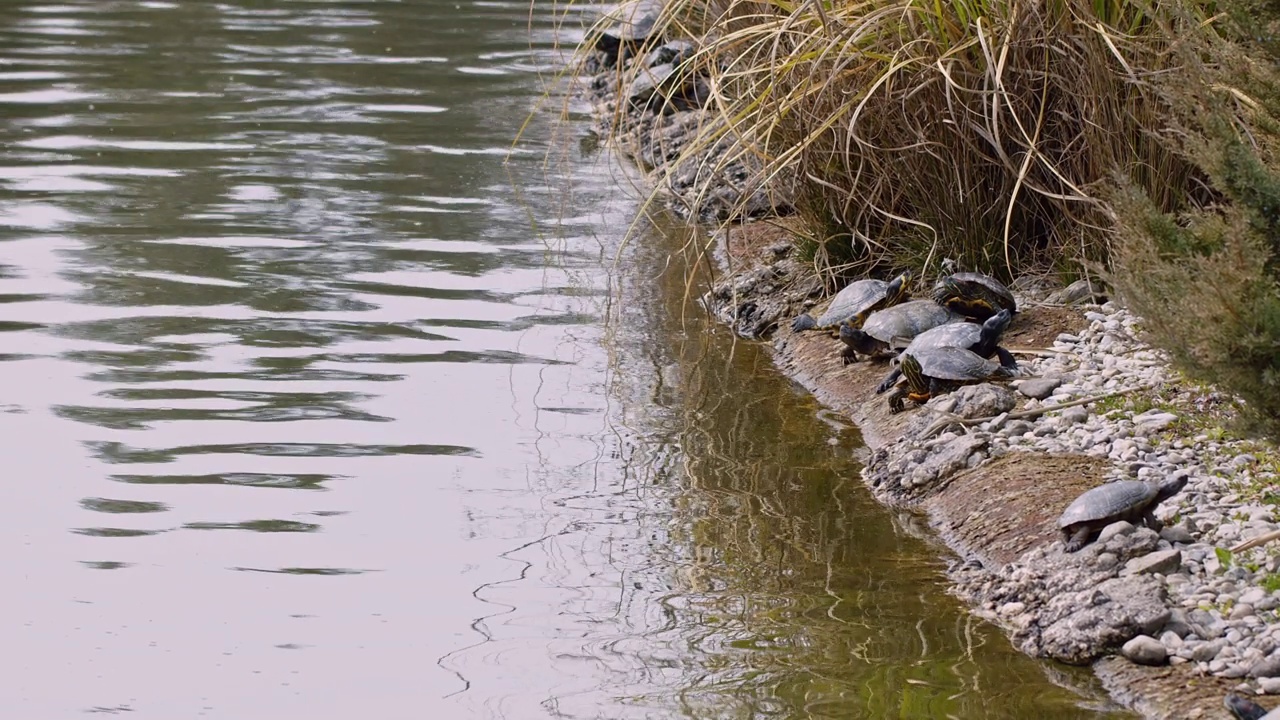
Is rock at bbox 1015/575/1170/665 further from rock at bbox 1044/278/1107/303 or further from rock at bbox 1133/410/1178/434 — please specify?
rock at bbox 1044/278/1107/303

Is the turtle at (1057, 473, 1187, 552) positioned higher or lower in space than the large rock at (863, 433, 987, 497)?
higher

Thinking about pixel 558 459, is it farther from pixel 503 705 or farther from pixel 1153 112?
pixel 1153 112

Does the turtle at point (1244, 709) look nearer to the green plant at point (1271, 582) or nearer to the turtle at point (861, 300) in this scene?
the green plant at point (1271, 582)

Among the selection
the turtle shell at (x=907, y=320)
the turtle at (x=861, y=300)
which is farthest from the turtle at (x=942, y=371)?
the turtle at (x=861, y=300)

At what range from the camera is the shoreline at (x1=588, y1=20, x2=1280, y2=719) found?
131 inches

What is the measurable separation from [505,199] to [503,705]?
513cm

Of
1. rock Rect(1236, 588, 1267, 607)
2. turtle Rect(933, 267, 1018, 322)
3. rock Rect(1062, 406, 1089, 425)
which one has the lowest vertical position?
rock Rect(1062, 406, 1089, 425)

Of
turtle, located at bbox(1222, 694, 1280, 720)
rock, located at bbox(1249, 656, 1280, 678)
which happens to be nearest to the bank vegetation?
rock, located at bbox(1249, 656, 1280, 678)

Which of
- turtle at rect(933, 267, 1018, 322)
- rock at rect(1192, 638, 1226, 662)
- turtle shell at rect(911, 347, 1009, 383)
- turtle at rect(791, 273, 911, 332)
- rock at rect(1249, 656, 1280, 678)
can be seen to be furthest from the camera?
turtle at rect(791, 273, 911, 332)

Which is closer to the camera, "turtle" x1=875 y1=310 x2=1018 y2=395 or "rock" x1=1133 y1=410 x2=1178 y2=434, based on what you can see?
"rock" x1=1133 y1=410 x2=1178 y2=434

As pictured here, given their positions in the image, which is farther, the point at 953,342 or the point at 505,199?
the point at 505,199

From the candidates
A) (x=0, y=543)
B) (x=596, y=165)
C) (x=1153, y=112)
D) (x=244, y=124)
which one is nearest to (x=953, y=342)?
(x=1153, y=112)

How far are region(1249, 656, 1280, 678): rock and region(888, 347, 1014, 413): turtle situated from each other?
6.00ft

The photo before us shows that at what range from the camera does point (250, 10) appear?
14.8 m
